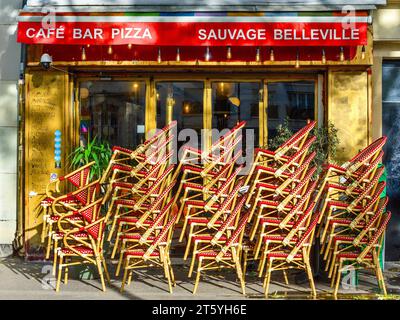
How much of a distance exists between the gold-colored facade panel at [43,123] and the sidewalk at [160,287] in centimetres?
166

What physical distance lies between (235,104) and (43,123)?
3.25 m

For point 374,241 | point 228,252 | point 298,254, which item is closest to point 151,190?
point 228,252

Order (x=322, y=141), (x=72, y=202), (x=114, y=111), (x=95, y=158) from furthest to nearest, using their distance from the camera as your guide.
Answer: (x=114, y=111) < (x=322, y=141) < (x=95, y=158) < (x=72, y=202)

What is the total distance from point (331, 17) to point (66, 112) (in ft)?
15.1

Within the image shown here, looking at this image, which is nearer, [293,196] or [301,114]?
[293,196]

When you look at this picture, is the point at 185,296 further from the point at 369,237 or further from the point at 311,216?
the point at 369,237

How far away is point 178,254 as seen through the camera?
10891 millimetres

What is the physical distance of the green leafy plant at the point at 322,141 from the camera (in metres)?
10.2

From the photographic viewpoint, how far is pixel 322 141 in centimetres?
1024

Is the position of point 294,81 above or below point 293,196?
above

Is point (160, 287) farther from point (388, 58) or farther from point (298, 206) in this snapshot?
point (388, 58)

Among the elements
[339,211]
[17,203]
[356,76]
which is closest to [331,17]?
[356,76]

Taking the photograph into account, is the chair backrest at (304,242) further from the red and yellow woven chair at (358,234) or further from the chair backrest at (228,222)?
the chair backrest at (228,222)

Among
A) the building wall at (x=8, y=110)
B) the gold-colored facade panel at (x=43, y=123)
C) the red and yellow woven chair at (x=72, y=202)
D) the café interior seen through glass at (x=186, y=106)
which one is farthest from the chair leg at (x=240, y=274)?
the building wall at (x=8, y=110)
